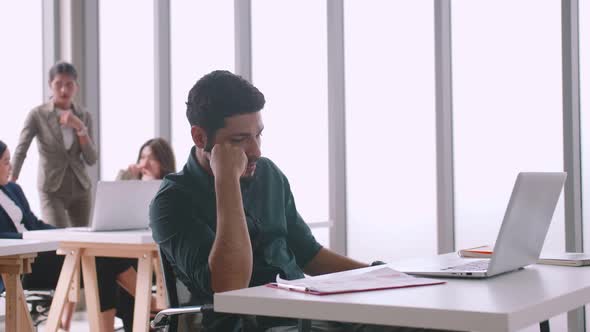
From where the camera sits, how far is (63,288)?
149 inches

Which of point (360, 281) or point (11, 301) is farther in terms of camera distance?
point (11, 301)

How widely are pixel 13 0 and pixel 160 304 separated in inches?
99.1

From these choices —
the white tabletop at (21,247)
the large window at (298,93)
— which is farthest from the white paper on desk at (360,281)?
the large window at (298,93)

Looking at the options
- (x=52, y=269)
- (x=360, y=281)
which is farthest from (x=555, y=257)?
→ (x=52, y=269)

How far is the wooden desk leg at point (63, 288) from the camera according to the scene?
12.4 ft

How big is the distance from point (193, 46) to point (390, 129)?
5.83ft

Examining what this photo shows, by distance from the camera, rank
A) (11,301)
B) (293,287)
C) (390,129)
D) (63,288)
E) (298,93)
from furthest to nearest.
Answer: (298,93) → (390,129) → (63,288) → (11,301) → (293,287)

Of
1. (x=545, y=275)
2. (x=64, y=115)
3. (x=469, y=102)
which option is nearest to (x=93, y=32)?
(x=64, y=115)

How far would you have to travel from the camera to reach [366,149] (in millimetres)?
5156

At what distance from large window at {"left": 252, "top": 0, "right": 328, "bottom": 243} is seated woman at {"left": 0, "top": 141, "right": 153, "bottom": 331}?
5.10ft

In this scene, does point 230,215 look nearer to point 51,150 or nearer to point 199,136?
point 199,136

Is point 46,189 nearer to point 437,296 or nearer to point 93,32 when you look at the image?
point 93,32

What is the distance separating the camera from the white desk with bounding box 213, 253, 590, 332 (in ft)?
4.03

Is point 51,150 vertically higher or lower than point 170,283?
higher
